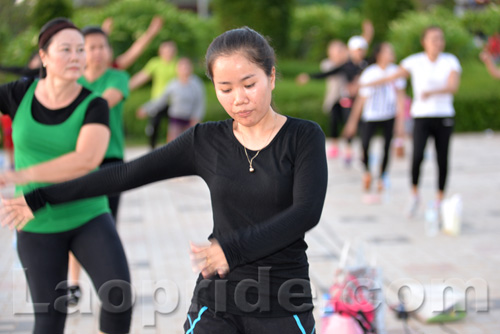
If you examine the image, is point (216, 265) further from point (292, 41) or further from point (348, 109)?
point (292, 41)

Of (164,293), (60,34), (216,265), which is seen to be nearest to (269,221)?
(216,265)

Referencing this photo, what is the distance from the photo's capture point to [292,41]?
29.8m

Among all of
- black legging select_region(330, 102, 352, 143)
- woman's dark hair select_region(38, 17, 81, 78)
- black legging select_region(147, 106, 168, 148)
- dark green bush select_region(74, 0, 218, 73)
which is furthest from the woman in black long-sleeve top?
dark green bush select_region(74, 0, 218, 73)

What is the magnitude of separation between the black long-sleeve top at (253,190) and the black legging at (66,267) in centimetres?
78

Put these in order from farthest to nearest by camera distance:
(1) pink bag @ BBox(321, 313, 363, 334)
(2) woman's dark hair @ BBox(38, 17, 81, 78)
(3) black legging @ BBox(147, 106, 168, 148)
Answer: (3) black legging @ BBox(147, 106, 168, 148) → (1) pink bag @ BBox(321, 313, 363, 334) → (2) woman's dark hair @ BBox(38, 17, 81, 78)

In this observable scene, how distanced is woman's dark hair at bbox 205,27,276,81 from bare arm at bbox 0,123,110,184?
1.00 metres

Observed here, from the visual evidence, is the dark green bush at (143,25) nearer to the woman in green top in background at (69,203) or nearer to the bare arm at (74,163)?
the woman in green top in background at (69,203)

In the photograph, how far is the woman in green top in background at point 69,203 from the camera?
338 centimetres

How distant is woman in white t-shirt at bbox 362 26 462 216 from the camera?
24.0ft

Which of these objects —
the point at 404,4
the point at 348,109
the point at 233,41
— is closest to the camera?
the point at 233,41

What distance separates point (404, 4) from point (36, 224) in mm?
24366

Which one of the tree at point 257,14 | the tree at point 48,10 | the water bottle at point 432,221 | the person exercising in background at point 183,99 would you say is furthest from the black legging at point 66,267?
the tree at point 257,14

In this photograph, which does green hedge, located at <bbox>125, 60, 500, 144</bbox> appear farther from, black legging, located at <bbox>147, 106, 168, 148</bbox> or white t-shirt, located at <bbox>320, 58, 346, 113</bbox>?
black legging, located at <bbox>147, 106, 168, 148</bbox>

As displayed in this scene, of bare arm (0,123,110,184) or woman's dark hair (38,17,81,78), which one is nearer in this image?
bare arm (0,123,110,184)
